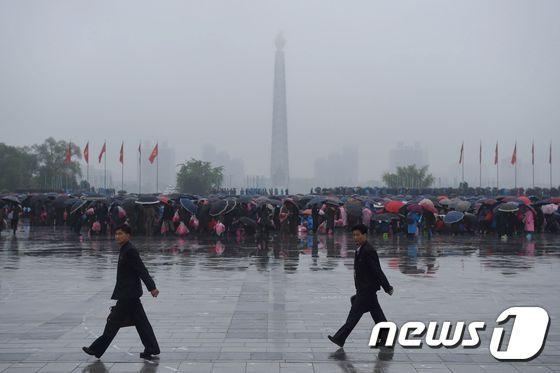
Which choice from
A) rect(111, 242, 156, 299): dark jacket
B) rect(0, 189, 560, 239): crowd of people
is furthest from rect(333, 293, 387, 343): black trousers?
rect(0, 189, 560, 239): crowd of people

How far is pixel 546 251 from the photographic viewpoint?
2403 centimetres

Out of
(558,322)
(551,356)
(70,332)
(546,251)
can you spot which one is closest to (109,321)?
(70,332)

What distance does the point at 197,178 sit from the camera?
119688mm

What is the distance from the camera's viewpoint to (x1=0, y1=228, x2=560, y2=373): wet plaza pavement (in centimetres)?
879

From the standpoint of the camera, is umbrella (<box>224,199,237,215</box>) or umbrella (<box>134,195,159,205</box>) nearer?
umbrella (<box>224,199,237,215</box>)

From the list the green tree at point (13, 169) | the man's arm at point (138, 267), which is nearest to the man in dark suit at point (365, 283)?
the man's arm at point (138, 267)

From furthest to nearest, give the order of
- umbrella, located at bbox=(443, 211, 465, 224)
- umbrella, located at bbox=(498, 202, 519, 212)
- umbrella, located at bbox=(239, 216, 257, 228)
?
umbrella, located at bbox=(443, 211, 465, 224) → umbrella, located at bbox=(498, 202, 519, 212) → umbrella, located at bbox=(239, 216, 257, 228)

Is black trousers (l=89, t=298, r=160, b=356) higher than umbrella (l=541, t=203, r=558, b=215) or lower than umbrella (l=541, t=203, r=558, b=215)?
lower

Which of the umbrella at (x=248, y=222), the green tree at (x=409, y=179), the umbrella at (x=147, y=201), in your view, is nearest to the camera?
the umbrella at (x=248, y=222)

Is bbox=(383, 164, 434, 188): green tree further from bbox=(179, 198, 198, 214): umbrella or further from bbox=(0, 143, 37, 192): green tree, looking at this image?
bbox=(179, 198, 198, 214): umbrella

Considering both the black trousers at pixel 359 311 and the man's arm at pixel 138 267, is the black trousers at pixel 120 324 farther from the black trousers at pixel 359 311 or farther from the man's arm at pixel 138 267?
the black trousers at pixel 359 311

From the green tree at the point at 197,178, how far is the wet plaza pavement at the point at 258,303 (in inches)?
3719

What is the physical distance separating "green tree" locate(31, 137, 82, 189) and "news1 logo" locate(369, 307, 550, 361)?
10453 centimetres

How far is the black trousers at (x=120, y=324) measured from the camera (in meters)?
8.78
